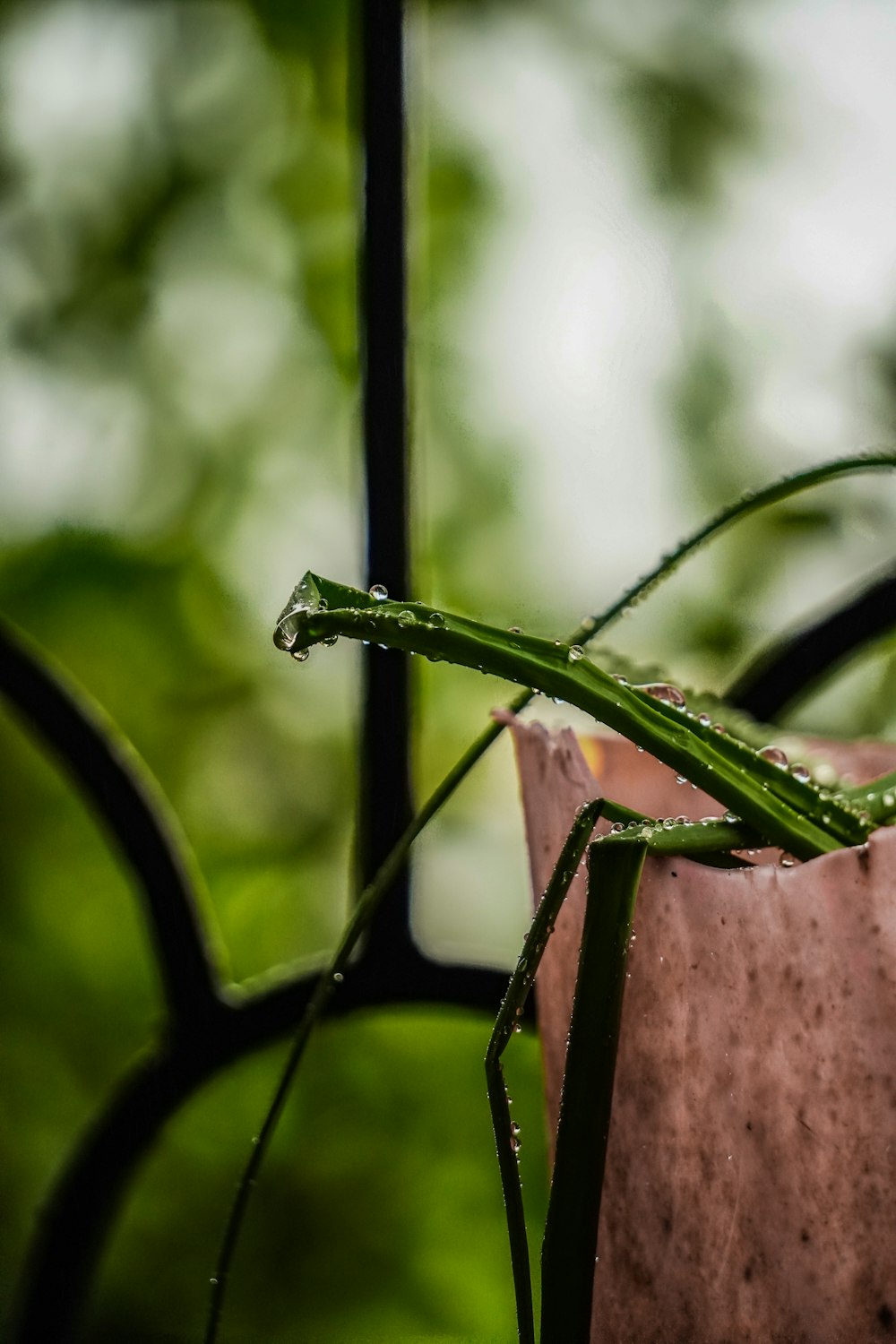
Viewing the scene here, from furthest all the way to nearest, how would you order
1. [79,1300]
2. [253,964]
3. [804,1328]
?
[253,964] → [79,1300] → [804,1328]

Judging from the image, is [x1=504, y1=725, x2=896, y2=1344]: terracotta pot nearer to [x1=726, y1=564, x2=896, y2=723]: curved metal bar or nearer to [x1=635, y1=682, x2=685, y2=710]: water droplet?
[x1=635, y1=682, x2=685, y2=710]: water droplet

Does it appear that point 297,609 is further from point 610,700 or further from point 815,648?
point 815,648

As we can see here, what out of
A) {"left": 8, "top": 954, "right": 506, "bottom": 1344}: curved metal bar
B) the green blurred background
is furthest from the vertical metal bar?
the green blurred background

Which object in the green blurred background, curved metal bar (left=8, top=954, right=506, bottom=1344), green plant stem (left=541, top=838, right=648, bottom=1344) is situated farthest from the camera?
the green blurred background

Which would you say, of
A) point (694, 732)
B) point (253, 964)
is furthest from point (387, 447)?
Answer: point (253, 964)

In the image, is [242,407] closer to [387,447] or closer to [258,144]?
[258,144]

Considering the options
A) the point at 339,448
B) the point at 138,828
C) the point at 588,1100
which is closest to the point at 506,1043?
the point at 588,1100
